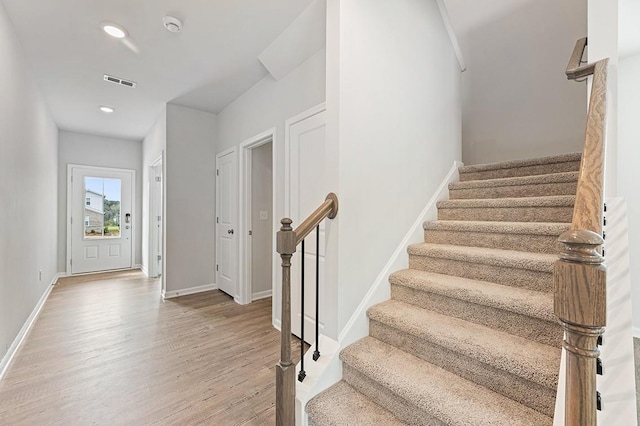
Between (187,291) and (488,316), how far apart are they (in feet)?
12.6

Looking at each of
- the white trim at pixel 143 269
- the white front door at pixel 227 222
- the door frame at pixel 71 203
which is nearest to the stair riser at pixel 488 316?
the white front door at pixel 227 222

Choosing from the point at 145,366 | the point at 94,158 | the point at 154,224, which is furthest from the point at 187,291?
the point at 94,158

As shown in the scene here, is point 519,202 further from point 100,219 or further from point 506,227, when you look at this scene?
point 100,219

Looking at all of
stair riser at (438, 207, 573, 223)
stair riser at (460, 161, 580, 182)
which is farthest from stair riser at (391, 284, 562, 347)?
stair riser at (460, 161, 580, 182)

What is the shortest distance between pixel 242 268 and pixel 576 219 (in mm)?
3473

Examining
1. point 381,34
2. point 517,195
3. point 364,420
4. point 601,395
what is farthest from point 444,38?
point 364,420

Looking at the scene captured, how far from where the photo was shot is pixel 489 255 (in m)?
1.73

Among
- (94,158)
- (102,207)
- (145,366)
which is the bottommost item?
(145,366)

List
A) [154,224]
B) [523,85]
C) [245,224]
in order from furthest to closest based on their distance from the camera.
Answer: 1. [154,224]
2. [245,224]
3. [523,85]

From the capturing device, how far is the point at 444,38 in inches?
106

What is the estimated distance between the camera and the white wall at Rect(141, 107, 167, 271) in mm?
4180

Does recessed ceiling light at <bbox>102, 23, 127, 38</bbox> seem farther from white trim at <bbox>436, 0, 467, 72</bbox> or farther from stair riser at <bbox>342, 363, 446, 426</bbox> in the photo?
stair riser at <bbox>342, 363, 446, 426</bbox>

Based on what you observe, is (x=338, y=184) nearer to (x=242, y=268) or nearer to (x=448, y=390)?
(x=448, y=390)

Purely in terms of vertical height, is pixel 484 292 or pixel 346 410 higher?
pixel 484 292
